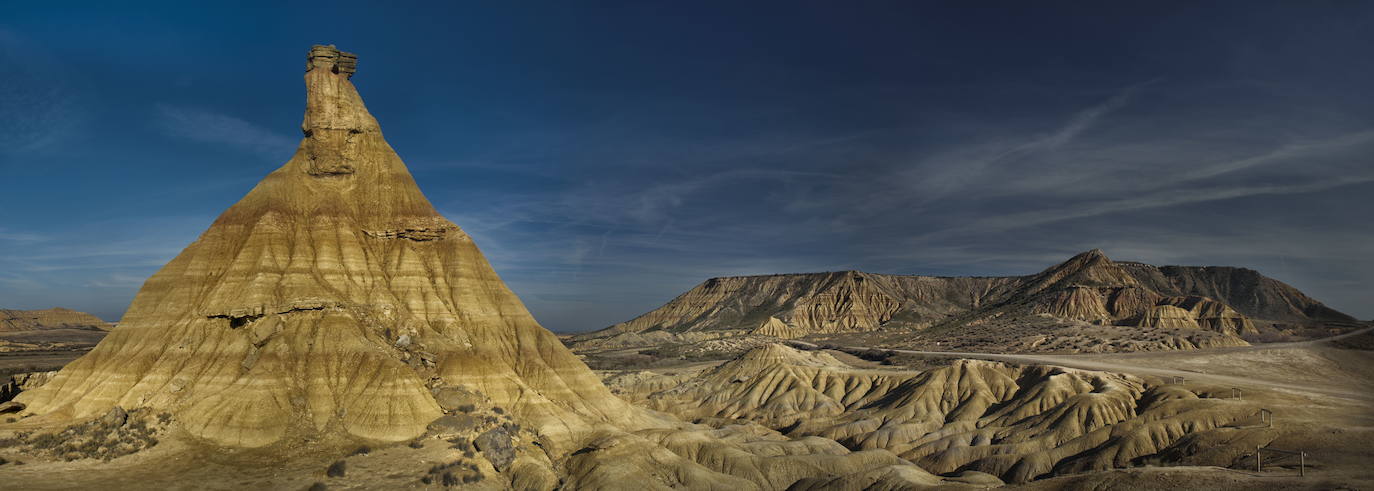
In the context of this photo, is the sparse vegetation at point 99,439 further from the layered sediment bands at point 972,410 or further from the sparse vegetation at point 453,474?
the layered sediment bands at point 972,410

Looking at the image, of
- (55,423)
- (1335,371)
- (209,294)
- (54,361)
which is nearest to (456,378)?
(209,294)

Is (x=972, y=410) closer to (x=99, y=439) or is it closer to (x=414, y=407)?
(x=414, y=407)

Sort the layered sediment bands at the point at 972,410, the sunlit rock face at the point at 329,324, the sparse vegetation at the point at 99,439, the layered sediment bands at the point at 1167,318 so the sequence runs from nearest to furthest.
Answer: the sparse vegetation at the point at 99,439, the sunlit rock face at the point at 329,324, the layered sediment bands at the point at 972,410, the layered sediment bands at the point at 1167,318

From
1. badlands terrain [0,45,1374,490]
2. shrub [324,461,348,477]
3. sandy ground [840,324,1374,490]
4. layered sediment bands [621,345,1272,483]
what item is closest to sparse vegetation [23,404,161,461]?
badlands terrain [0,45,1374,490]

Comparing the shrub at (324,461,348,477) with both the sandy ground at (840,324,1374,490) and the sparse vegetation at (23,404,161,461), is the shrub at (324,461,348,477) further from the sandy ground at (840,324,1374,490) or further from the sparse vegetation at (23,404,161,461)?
the sandy ground at (840,324,1374,490)

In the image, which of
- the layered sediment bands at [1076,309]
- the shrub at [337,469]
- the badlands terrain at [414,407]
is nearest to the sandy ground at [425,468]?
the badlands terrain at [414,407]

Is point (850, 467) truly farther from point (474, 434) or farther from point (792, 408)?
point (792, 408)

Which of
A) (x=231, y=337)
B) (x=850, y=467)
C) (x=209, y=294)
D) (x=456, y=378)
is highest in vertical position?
(x=209, y=294)
